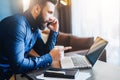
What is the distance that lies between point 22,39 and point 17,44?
65 mm

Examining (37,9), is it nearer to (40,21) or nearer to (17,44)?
(40,21)

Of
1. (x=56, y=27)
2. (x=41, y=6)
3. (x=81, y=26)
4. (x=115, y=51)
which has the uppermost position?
(x=41, y=6)

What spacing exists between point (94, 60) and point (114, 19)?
65.1 inches

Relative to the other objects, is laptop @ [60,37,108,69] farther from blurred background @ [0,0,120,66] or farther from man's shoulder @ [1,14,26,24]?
blurred background @ [0,0,120,66]

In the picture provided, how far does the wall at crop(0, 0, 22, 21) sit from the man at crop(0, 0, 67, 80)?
6.51 ft

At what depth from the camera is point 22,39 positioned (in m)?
1.62

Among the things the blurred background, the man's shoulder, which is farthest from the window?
the man's shoulder

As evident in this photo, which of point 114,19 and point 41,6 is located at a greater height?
point 41,6

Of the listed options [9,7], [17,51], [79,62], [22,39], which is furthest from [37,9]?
[9,7]

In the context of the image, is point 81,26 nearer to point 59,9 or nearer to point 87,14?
point 87,14

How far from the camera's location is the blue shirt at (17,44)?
158 centimetres

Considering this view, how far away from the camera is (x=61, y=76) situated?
1501mm

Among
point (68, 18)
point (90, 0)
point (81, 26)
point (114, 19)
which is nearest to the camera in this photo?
point (114, 19)

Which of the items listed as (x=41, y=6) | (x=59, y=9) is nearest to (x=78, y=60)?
(x=41, y=6)
